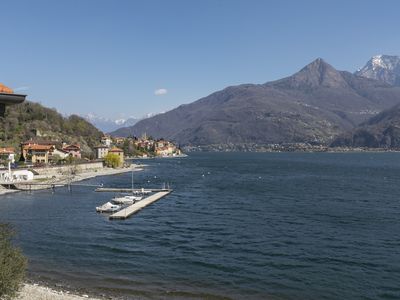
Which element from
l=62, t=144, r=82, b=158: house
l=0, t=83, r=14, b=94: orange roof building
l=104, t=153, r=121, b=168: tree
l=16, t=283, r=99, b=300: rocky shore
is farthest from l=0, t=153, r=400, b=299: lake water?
l=62, t=144, r=82, b=158: house

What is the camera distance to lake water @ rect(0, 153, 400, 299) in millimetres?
30953

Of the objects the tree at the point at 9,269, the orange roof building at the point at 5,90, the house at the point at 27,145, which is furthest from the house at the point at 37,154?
the orange roof building at the point at 5,90

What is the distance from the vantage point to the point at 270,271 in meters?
34.1

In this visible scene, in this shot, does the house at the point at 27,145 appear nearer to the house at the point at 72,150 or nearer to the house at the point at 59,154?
the house at the point at 59,154

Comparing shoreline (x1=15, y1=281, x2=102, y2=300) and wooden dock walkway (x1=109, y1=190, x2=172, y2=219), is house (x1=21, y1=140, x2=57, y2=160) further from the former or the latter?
shoreline (x1=15, y1=281, x2=102, y2=300)

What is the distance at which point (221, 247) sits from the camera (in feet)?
137

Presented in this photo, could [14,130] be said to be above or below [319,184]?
above

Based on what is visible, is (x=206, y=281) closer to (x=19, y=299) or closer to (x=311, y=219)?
(x=19, y=299)

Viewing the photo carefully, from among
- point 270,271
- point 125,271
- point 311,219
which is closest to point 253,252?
point 270,271

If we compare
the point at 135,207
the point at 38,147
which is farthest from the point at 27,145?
the point at 135,207

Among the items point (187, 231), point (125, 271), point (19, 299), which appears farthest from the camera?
point (187, 231)

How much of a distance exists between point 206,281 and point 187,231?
1767 cm

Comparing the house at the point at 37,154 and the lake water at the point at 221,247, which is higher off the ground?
the house at the point at 37,154

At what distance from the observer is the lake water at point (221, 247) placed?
102 feet
